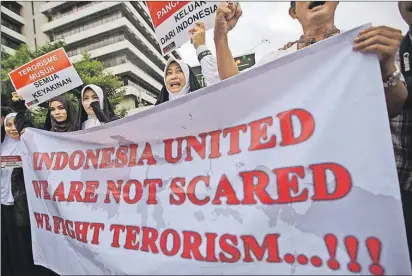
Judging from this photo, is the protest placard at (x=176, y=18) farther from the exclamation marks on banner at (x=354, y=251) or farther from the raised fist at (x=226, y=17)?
the exclamation marks on banner at (x=354, y=251)

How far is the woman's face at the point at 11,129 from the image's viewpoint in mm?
2781

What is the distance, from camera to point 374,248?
3.43 feet

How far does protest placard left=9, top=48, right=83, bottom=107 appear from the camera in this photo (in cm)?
Result: 358

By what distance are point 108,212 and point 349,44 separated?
1.39 meters

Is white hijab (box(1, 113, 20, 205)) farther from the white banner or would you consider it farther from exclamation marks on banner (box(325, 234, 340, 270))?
exclamation marks on banner (box(325, 234, 340, 270))

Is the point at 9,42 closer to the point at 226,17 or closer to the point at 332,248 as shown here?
the point at 226,17

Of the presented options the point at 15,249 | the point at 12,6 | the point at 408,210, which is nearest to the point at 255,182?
the point at 408,210

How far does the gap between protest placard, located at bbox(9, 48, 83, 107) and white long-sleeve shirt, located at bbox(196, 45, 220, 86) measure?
1.81m

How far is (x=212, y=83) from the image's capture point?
7.93 ft

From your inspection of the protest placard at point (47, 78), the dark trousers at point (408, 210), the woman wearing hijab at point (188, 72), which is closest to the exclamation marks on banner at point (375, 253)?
the dark trousers at point (408, 210)

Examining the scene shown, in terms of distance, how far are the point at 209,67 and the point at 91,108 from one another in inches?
43.1

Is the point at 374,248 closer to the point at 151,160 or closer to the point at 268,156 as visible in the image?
the point at 268,156

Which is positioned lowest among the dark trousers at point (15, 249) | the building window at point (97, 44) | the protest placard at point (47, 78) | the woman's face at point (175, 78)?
the dark trousers at point (15, 249)

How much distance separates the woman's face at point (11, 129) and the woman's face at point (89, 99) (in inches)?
25.7
